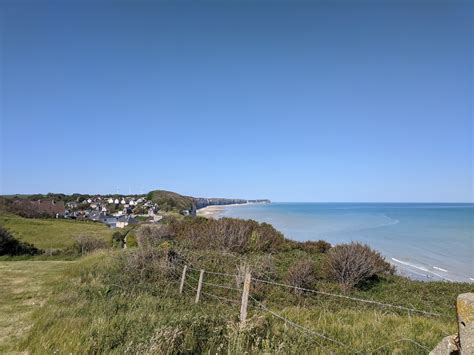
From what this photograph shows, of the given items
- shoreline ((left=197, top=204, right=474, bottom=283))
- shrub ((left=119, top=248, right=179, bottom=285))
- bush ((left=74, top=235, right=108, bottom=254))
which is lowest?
shoreline ((left=197, top=204, right=474, bottom=283))

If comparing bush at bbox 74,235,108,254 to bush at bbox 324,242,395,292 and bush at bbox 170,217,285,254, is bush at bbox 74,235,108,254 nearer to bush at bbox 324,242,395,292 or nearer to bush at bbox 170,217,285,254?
bush at bbox 170,217,285,254

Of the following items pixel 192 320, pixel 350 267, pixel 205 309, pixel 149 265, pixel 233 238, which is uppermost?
pixel 192 320

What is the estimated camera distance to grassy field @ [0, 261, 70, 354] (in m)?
5.37

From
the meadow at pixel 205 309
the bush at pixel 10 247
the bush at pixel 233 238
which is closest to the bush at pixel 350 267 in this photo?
the meadow at pixel 205 309

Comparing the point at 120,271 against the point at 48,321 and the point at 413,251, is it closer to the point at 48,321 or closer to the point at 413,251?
the point at 48,321

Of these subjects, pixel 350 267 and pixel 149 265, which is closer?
pixel 149 265

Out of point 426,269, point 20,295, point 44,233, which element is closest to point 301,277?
point 20,295

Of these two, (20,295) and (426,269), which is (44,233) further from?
(426,269)

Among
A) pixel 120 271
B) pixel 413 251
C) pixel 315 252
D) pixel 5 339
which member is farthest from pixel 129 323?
pixel 413 251

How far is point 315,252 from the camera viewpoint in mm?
17969

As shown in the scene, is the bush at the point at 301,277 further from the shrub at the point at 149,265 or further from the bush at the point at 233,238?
the bush at the point at 233,238

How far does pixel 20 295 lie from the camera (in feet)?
28.6

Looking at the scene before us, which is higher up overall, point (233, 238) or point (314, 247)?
point (233, 238)

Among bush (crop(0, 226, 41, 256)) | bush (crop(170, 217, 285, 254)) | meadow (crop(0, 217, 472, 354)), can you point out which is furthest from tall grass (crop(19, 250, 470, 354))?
bush (crop(0, 226, 41, 256))
